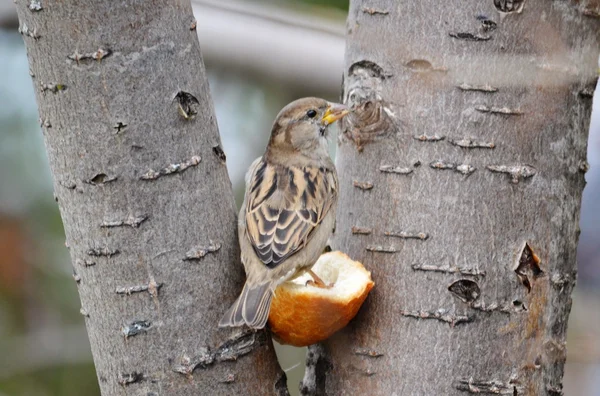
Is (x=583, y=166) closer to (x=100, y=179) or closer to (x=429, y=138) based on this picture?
(x=429, y=138)

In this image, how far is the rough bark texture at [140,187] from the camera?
6.18 feet

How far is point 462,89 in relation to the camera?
2.13m

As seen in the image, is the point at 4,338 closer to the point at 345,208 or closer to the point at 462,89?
the point at 345,208

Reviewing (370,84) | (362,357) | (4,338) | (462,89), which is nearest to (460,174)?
(462,89)

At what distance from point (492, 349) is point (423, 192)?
43cm

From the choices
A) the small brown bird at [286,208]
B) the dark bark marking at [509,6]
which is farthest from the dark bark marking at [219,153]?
the dark bark marking at [509,6]

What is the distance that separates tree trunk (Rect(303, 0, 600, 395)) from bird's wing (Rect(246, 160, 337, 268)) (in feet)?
1.51

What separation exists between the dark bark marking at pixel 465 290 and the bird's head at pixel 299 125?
3.45ft

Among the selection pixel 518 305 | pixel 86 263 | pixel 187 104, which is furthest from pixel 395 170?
pixel 86 263

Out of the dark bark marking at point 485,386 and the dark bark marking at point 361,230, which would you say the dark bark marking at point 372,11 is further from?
the dark bark marking at point 485,386

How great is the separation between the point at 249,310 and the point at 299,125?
1.23 metres

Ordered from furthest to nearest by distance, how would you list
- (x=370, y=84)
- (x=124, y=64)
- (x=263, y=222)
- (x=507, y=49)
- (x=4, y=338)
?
(x=4, y=338) → (x=263, y=222) → (x=370, y=84) → (x=507, y=49) → (x=124, y=64)

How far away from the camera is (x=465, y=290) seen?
83.7 inches

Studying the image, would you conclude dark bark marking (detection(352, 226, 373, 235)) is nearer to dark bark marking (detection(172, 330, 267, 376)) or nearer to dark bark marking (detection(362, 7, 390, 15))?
dark bark marking (detection(172, 330, 267, 376))
